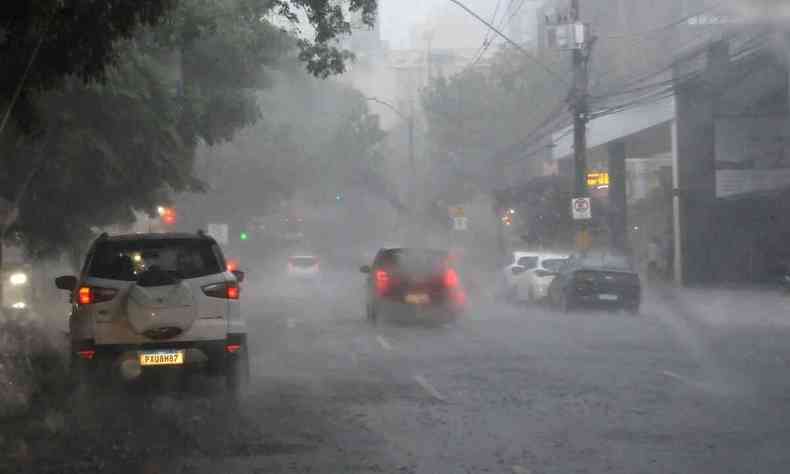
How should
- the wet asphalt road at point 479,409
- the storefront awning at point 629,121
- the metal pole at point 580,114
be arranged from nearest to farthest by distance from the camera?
the wet asphalt road at point 479,409 < the metal pole at point 580,114 < the storefront awning at point 629,121

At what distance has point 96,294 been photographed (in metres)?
12.3

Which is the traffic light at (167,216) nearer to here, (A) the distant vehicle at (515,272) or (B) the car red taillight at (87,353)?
(A) the distant vehicle at (515,272)


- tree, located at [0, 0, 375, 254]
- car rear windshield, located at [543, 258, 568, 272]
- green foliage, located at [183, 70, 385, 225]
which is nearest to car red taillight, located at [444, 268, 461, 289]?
tree, located at [0, 0, 375, 254]

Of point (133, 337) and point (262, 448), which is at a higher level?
point (133, 337)

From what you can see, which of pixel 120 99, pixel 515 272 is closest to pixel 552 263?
pixel 515 272

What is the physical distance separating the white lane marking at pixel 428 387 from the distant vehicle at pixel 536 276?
15.9m

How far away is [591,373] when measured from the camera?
14742 millimetres

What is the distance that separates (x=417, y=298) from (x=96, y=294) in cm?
1264

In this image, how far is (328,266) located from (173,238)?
59.8 meters

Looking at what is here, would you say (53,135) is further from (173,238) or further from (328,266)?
(328,266)

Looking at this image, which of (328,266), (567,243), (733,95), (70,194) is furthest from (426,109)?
(70,194)

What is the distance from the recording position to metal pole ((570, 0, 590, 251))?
30.4 meters

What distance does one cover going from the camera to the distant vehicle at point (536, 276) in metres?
31.2

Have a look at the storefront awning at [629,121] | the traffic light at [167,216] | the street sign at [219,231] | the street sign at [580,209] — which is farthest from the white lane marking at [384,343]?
the street sign at [219,231]
